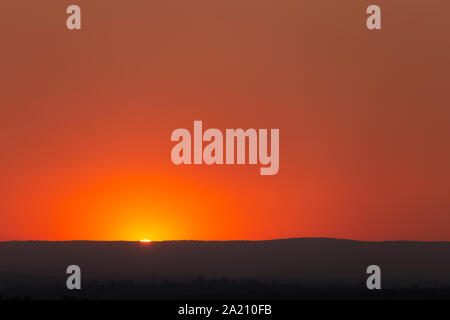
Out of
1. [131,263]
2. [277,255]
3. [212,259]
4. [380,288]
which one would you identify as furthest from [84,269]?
[380,288]

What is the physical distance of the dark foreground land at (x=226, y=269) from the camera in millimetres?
51844

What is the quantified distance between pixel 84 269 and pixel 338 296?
16.7 m

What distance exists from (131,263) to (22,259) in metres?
6.95

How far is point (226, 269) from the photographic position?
200 feet

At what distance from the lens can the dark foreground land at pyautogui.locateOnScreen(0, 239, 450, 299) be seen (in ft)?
170

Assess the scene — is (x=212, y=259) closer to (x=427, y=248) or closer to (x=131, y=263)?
(x=131, y=263)
